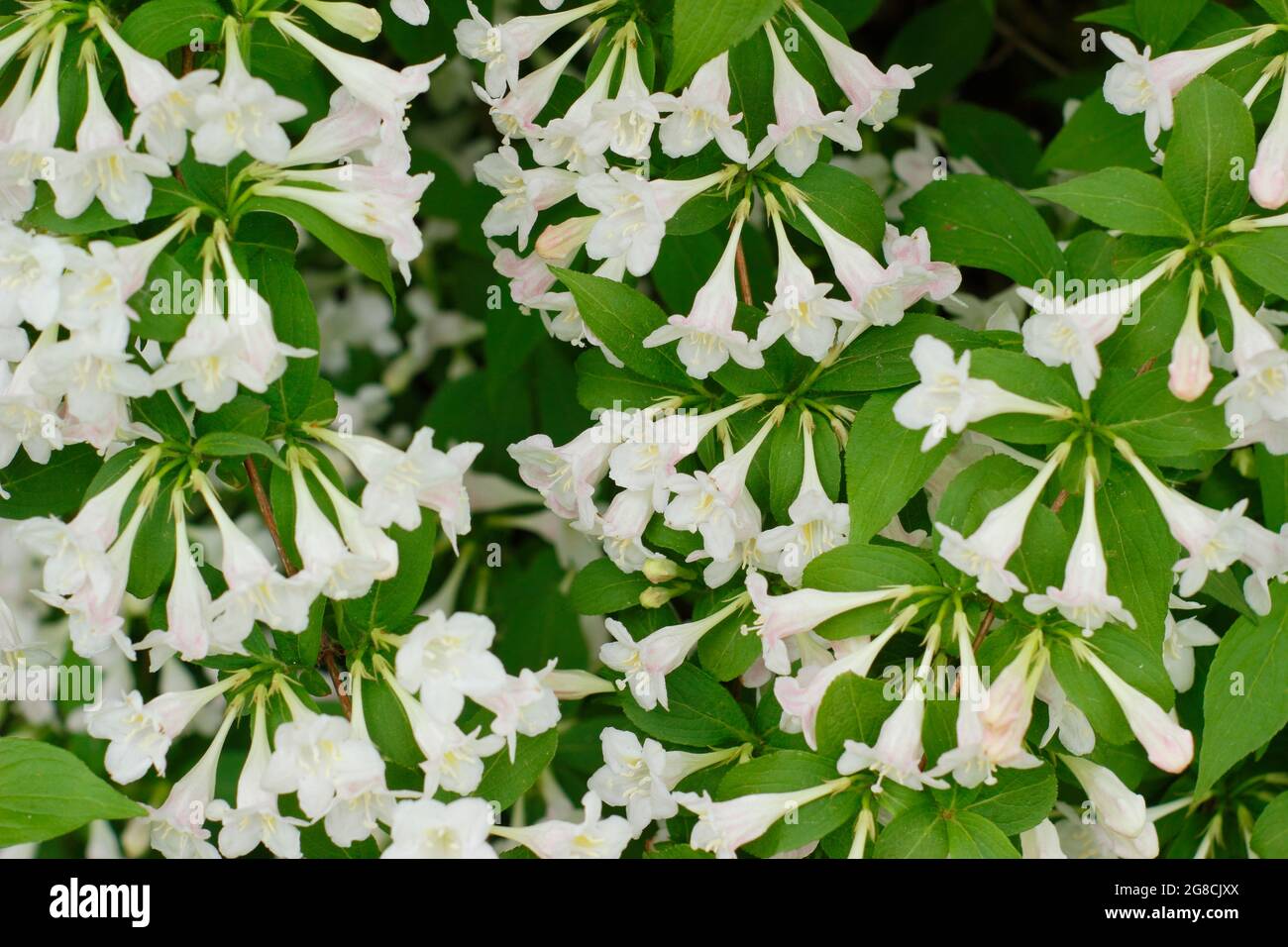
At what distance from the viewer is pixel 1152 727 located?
8.57 ft

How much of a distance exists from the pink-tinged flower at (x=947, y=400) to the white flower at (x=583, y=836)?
3.33 ft

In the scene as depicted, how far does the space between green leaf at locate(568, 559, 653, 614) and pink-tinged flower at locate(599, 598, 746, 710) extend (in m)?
0.16

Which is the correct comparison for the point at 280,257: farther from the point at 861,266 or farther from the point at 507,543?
the point at 507,543

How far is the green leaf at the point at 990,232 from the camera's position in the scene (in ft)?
10.5

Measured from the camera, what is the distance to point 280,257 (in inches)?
109

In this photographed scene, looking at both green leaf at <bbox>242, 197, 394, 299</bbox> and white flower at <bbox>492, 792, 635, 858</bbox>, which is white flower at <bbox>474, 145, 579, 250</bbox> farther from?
white flower at <bbox>492, 792, 635, 858</bbox>

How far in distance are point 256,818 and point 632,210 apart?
1.52m

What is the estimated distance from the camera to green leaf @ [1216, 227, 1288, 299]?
8.47 feet

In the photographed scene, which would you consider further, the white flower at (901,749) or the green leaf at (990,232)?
the green leaf at (990,232)

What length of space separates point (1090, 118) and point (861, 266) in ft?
4.19

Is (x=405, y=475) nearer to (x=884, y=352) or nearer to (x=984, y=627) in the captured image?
(x=884, y=352)

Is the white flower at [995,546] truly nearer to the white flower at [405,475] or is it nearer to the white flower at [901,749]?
the white flower at [901,749]

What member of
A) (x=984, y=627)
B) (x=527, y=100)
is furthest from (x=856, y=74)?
(x=984, y=627)

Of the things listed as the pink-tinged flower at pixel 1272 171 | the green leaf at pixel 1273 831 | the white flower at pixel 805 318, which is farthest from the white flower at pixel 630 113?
the green leaf at pixel 1273 831
